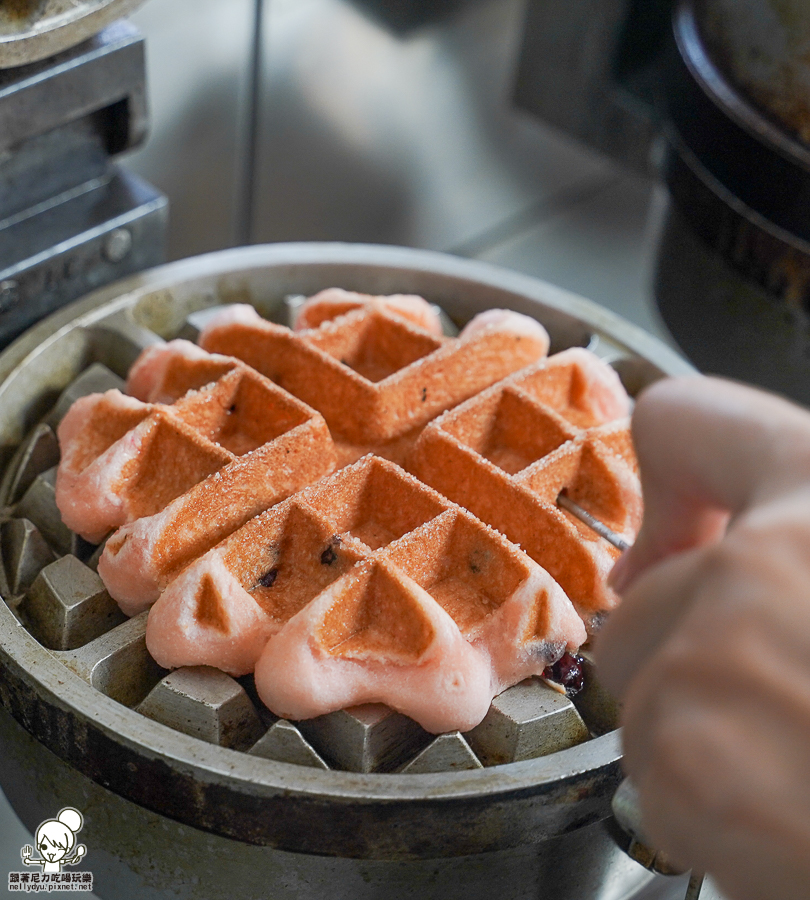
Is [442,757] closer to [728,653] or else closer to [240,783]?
[240,783]

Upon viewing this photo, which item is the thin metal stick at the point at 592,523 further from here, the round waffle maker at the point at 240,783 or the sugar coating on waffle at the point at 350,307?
the sugar coating on waffle at the point at 350,307

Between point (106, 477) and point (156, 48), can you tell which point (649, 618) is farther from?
point (156, 48)

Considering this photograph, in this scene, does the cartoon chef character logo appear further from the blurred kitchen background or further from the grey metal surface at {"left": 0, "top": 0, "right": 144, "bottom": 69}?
the blurred kitchen background

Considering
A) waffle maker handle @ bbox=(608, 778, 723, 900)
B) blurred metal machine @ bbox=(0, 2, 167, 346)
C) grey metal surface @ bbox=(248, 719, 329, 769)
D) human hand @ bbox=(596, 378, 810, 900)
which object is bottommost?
waffle maker handle @ bbox=(608, 778, 723, 900)

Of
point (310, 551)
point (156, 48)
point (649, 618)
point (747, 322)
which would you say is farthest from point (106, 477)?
point (747, 322)

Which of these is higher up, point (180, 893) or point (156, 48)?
point (156, 48)

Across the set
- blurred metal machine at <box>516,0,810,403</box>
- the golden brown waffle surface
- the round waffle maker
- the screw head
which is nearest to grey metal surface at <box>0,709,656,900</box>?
the round waffle maker

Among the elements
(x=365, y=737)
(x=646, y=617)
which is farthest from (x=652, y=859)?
(x=646, y=617)

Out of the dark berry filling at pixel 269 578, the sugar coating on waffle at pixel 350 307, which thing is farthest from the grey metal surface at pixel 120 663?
the sugar coating on waffle at pixel 350 307
